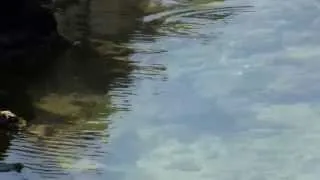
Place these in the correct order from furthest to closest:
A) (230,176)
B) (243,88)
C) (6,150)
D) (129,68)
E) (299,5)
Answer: (299,5)
(129,68)
(243,88)
(6,150)
(230,176)

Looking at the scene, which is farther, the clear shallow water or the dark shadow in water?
the dark shadow in water

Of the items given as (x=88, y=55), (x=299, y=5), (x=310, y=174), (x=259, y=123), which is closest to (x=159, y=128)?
(x=259, y=123)

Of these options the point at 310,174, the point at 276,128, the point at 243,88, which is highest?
the point at 243,88

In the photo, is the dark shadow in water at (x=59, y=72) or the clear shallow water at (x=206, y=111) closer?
the clear shallow water at (x=206, y=111)

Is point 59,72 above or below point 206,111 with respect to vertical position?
Answer: above

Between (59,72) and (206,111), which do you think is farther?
(59,72)

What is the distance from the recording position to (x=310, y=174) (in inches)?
259

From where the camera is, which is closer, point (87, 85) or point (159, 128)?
point (159, 128)

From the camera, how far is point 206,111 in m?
7.57

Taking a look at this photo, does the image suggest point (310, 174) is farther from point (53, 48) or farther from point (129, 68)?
point (53, 48)

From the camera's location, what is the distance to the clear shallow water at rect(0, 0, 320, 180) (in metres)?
6.71

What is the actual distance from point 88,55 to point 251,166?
288 cm

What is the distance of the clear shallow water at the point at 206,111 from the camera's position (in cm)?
671

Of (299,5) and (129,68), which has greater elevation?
(299,5)
